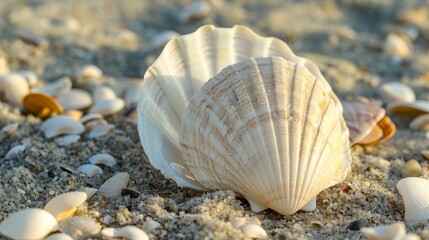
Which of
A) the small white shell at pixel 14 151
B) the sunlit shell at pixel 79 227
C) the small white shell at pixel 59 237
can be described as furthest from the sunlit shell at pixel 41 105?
the small white shell at pixel 59 237

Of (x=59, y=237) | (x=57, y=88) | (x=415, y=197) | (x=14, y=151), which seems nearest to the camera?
(x=59, y=237)

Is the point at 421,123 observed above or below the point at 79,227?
below

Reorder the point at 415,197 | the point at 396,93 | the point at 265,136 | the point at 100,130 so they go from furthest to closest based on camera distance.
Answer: the point at 396,93, the point at 100,130, the point at 415,197, the point at 265,136

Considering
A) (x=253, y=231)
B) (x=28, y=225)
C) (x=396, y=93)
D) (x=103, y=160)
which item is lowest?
(x=396, y=93)

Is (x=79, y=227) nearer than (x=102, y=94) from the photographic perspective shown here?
Yes

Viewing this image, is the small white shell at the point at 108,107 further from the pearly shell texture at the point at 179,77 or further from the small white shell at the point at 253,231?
the small white shell at the point at 253,231

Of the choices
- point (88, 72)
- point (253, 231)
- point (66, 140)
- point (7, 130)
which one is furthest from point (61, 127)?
point (253, 231)

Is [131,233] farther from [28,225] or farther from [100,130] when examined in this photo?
[100,130]
